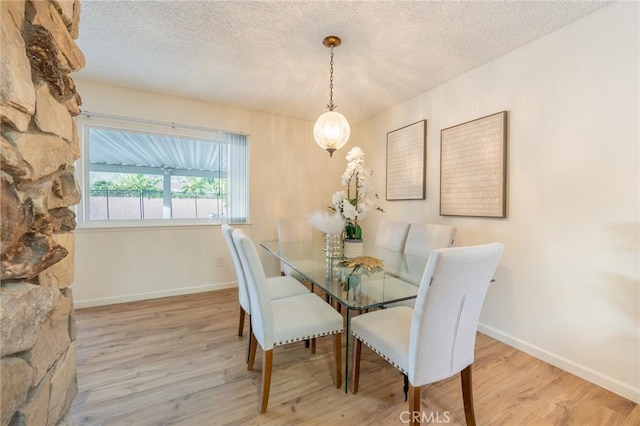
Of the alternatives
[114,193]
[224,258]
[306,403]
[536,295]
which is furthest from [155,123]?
[536,295]

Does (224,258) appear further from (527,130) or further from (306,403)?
(527,130)

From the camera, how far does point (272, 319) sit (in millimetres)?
1491

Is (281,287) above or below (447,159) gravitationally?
below

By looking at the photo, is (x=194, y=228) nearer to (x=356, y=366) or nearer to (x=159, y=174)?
(x=159, y=174)

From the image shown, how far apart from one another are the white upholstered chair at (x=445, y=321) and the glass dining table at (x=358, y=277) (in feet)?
0.75

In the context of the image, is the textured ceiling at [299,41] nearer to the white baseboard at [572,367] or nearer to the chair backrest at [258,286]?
the chair backrest at [258,286]

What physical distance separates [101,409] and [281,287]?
4.05 feet

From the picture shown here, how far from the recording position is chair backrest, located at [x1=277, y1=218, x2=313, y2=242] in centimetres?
305

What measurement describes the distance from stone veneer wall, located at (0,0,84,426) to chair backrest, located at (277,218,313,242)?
2112 mm

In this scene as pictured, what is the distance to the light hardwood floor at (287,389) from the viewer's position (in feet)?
4.71

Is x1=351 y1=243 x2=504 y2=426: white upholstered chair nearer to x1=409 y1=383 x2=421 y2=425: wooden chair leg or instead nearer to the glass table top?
x1=409 y1=383 x2=421 y2=425: wooden chair leg

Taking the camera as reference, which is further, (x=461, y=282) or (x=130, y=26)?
(x=130, y=26)

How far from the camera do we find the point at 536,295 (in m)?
2.07

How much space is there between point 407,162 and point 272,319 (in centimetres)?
253
